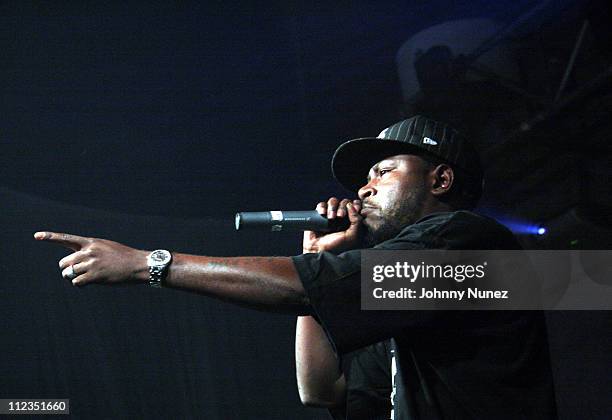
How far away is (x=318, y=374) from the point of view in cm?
227

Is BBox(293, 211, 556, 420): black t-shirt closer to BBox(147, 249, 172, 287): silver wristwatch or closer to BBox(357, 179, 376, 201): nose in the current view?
BBox(147, 249, 172, 287): silver wristwatch

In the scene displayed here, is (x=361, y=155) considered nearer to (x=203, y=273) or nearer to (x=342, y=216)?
(x=342, y=216)

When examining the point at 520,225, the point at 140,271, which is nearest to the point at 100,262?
the point at 140,271

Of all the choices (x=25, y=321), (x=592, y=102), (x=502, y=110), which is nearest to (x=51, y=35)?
(x=25, y=321)

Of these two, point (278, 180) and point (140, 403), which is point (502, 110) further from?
point (140, 403)

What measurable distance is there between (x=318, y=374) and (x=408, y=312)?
0.91m

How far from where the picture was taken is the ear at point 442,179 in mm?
1987

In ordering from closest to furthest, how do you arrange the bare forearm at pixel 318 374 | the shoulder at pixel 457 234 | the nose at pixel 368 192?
the shoulder at pixel 457 234 < the nose at pixel 368 192 < the bare forearm at pixel 318 374

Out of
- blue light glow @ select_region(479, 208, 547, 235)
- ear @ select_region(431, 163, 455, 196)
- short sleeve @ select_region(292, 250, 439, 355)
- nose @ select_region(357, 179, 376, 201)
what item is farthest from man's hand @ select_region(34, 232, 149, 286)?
blue light glow @ select_region(479, 208, 547, 235)

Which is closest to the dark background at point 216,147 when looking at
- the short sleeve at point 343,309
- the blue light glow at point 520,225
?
the blue light glow at point 520,225

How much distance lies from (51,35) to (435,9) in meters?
2.03

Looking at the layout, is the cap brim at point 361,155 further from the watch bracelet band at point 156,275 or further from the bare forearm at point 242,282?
the watch bracelet band at point 156,275

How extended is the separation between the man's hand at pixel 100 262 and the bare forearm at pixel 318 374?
3.42 ft

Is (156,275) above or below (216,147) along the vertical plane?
below
